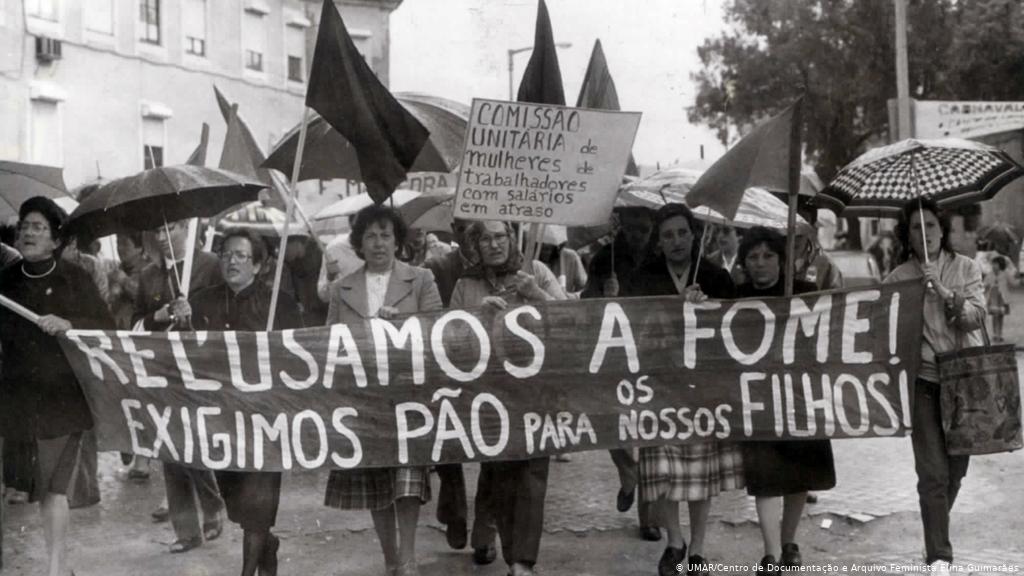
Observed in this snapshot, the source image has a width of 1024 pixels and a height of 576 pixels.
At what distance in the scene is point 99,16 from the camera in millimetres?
21516

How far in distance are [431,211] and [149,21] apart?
602 inches

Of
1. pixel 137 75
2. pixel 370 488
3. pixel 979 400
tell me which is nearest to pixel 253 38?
pixel 137 75

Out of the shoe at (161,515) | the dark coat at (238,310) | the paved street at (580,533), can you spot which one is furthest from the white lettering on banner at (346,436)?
the shoe at (161,515)

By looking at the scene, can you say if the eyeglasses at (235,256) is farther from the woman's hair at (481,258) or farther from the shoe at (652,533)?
the shoe at (652,533)

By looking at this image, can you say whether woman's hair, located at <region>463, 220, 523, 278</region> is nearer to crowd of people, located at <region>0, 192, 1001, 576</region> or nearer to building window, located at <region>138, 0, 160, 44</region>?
crowd of people, located at <region>0, 192, 1001, 576</region>

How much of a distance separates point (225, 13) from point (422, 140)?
2129 centimetres

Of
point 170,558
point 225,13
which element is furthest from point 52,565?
point 225,13

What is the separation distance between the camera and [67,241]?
19.3 ft

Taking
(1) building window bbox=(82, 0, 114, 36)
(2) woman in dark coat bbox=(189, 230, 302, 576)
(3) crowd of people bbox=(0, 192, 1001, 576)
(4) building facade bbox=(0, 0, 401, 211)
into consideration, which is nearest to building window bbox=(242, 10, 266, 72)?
(4) building facade bbox=(0, 0, 401, 211)

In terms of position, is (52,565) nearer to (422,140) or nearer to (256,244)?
(256,244)

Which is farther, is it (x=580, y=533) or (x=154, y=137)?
(x=154, y=137)

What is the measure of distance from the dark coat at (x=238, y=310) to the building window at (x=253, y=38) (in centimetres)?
2151

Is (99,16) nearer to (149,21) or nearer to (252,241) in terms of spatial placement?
(149,21)

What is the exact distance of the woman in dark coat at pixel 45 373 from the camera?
221 inches
